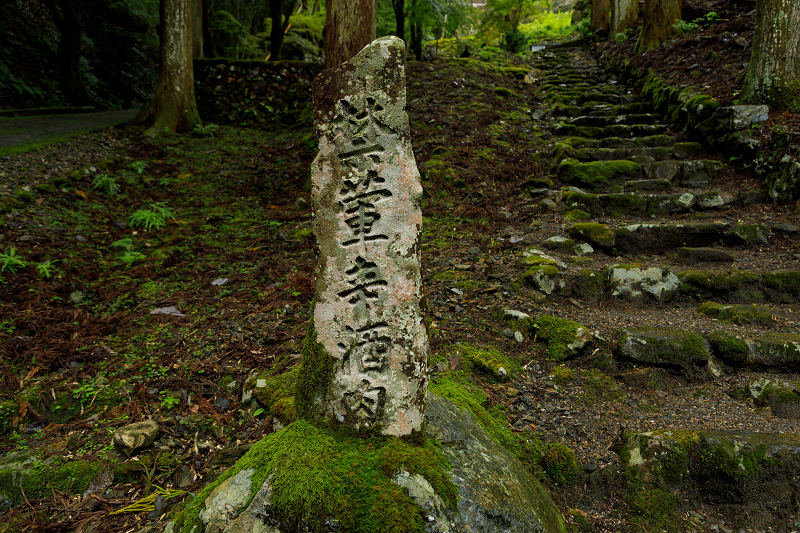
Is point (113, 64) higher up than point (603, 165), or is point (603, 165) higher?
point (113, 64)

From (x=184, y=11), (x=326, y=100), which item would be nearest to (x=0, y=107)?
(x=184, y=11)

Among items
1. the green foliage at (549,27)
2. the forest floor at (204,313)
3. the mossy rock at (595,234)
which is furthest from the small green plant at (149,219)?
the green foliage at (549,27)

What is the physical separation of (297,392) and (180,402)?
4.68ft

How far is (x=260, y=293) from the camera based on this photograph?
463 cm

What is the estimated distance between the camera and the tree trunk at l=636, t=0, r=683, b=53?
1043 centimetres

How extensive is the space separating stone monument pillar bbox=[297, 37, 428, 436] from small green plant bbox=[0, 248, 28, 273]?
13.3 feet

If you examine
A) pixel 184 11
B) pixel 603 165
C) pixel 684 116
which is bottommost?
pixel 603 165

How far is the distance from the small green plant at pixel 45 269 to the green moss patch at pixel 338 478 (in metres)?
3.62

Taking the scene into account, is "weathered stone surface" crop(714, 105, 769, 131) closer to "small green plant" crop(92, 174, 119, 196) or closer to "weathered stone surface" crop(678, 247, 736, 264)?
"weathered stone surface" crop(678, 247, 736, 264)

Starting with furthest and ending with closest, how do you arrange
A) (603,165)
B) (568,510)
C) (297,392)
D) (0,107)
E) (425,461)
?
1. (0,107)
2. (603,165)
3. (568,510)
4. (297,392)
5. (425,461)

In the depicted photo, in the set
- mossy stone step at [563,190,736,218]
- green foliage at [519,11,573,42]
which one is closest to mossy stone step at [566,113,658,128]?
mossy stone step at [563,190,736,218]

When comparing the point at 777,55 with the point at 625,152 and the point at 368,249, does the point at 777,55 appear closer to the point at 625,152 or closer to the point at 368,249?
the point at 625,152

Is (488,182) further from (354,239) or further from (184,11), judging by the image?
(184,11)

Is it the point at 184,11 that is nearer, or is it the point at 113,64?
the point at 184,11
